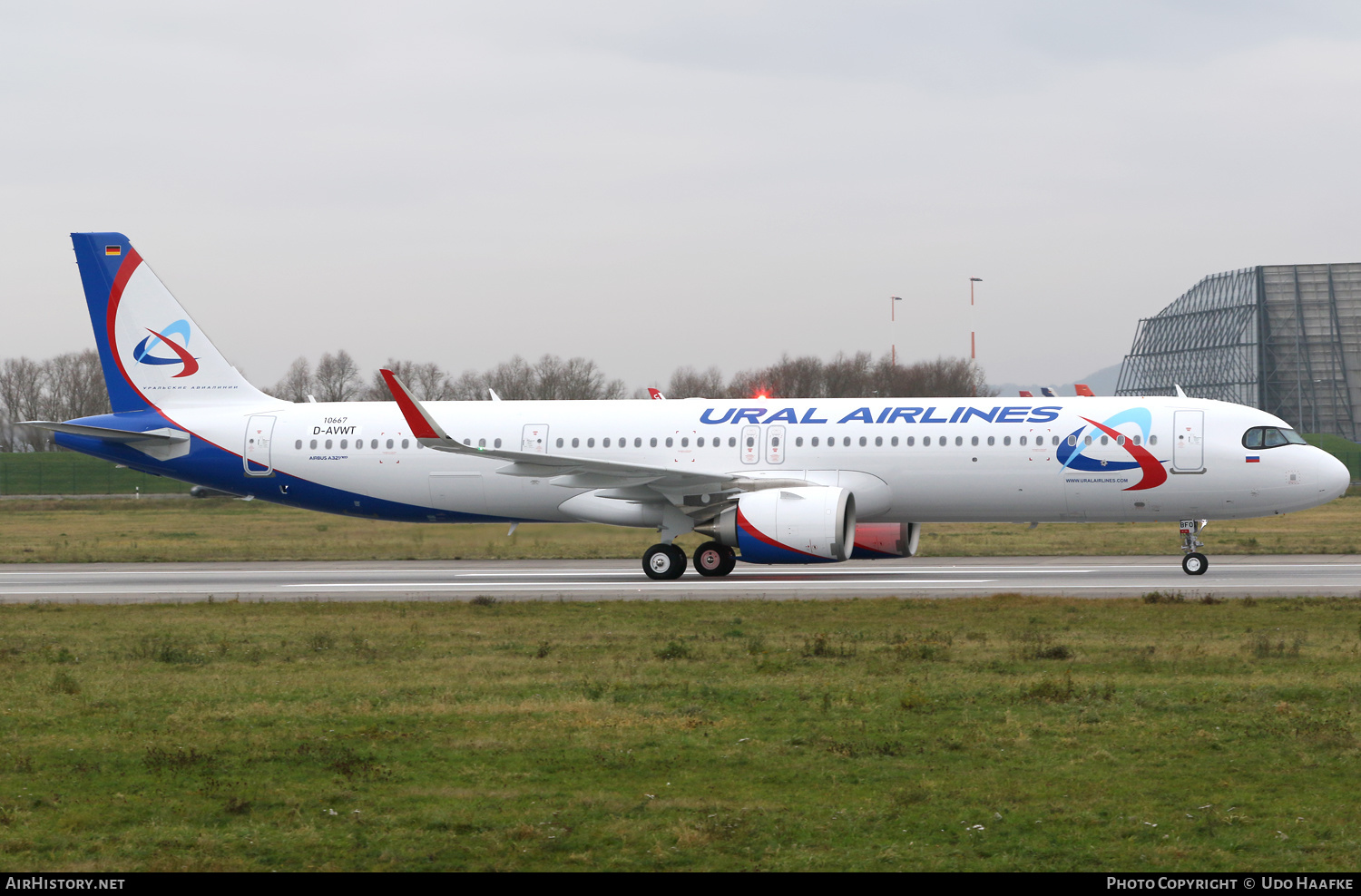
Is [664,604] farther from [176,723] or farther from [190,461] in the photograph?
[190,461]

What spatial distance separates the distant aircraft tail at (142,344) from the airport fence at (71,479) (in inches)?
1685

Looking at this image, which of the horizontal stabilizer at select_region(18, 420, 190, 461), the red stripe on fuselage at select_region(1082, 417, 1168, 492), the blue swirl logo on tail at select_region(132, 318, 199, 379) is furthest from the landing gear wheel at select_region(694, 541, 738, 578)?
the blue swirl logo on tail at select_region(132, 318, 199, 379)

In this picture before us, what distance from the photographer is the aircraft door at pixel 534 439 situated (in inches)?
1105

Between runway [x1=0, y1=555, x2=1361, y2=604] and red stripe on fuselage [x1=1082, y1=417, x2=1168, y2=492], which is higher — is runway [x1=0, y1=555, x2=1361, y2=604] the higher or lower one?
the lower one

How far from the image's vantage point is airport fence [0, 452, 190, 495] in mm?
71562

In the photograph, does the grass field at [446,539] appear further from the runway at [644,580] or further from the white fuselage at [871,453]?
the white fuselage at [871,453]

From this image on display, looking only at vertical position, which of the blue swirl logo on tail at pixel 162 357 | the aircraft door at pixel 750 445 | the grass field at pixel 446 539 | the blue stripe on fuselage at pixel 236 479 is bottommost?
the grass field at pixel 446 539

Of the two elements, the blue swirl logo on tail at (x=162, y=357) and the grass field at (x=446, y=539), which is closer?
the blue swirl logo on tail at (x=162, y=357)

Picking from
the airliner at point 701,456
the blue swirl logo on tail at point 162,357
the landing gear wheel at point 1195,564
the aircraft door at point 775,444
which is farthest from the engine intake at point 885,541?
the blue swirl logo on tail at point 162,357

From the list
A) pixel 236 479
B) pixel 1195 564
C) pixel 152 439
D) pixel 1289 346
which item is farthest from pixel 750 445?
pixel 1289 346

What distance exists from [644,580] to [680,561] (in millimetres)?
796

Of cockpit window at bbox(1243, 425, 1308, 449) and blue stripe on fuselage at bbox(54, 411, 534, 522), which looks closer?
cockpit window at bbox(1243, 425, 1308, 449)

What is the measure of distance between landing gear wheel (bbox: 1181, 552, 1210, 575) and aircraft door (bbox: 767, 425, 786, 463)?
7924mm

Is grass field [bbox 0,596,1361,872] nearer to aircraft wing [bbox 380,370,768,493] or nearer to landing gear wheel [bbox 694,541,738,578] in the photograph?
aircraft wing [bbox 380,370,768,493]
